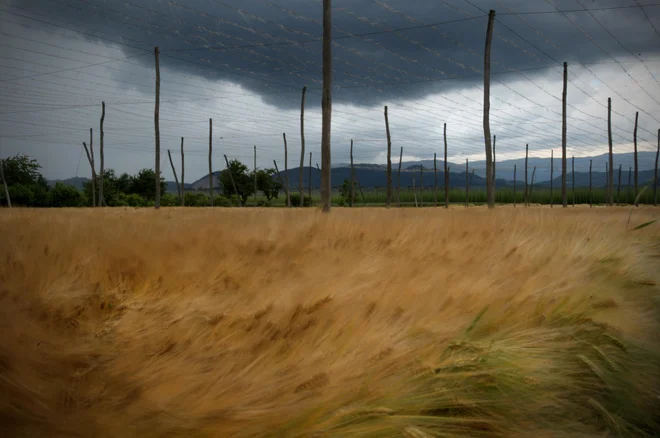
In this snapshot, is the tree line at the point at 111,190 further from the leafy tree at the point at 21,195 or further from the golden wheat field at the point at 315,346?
the golden wheat field at the point at 315,346

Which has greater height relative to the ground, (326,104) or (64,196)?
(326,104)

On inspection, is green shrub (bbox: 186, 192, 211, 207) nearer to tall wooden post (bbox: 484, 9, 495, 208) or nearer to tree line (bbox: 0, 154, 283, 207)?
tree line (bbox: 0, 154, 283, 207)

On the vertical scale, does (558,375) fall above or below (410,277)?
below

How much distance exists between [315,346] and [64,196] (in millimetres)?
56878

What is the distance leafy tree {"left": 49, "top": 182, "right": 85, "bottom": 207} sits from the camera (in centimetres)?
4959

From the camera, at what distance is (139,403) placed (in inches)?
33.5

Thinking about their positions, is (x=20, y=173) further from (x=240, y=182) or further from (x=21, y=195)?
(x=240, y=182)

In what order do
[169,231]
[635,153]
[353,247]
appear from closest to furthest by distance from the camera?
[353,247] → [169,231] → [635,153]

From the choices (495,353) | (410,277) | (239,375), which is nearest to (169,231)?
(410,277)

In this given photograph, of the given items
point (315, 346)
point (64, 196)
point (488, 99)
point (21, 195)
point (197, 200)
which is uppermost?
point (488, 99)

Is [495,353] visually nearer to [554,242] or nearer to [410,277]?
[410,277]

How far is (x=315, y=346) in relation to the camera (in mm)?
1199

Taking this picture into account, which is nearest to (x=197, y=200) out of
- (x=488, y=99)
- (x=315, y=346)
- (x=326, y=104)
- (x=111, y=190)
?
(x=111, y=190)

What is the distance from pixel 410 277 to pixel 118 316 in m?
1.07
